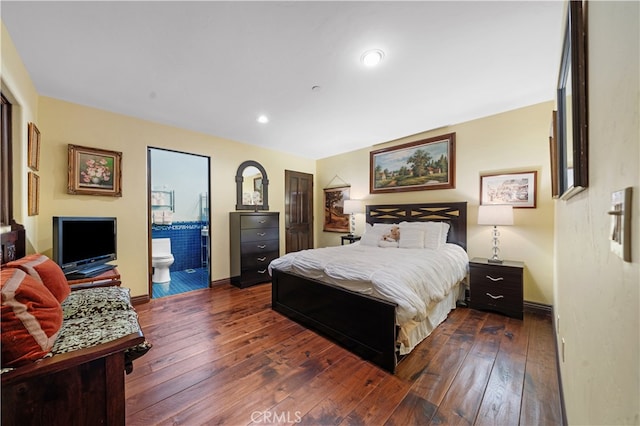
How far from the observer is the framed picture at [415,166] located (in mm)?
3541

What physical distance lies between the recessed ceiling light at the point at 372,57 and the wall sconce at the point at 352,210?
105 inches

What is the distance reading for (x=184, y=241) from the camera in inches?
208

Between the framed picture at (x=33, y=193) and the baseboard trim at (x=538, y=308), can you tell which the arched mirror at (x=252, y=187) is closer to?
the framed picture at (x=33, y=193)

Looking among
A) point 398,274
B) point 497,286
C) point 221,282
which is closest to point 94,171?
point 221,282

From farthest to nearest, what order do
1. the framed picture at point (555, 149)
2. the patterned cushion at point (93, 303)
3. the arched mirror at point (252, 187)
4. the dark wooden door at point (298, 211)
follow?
the dark wooden door at point (298, 211), the arched mirror at point (252, 187), the framed picture at point (555, 149), the patterned cushion at point (93, 303)

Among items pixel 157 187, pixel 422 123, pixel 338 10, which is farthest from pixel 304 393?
pixel 157 187

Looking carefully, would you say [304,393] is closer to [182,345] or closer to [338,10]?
[182,345]

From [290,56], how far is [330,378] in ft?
8.26

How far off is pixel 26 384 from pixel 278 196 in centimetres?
404

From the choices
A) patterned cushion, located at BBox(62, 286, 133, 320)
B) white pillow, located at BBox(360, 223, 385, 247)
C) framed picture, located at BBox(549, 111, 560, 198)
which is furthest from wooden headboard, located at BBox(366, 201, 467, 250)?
patterned cushion, located at BBox(62, 286, 133, 320)

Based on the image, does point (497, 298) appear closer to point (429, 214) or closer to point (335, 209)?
point (429, 214)

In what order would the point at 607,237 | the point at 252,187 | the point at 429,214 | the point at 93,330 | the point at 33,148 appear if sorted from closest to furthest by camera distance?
the point at 607,237, the point at 93,330, the point at 33,148, the point at 429,214, the point at 252,187

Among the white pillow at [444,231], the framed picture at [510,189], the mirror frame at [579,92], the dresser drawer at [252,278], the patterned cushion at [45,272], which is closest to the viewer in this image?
the mirror frame at [579,92]

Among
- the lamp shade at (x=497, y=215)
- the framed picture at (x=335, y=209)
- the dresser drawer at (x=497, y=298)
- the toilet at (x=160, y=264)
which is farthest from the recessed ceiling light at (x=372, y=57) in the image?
the toilet at (x=160, y=264)
